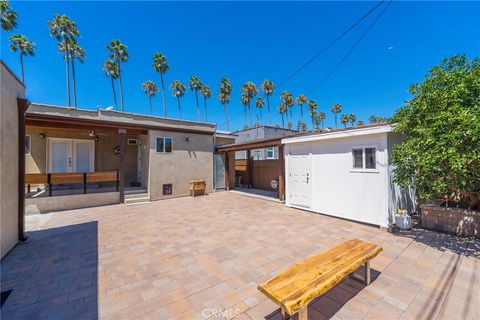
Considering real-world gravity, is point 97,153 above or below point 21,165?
above

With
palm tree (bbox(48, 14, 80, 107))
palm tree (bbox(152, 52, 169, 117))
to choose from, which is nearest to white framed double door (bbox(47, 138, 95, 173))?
palm tree (bbox(48, 14, 80, 107))

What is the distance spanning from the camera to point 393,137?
17.5ft

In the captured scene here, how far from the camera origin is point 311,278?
80.2 inches

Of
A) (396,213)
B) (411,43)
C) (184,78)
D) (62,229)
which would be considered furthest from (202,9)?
(184,78)

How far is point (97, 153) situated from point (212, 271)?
1028 centimetres

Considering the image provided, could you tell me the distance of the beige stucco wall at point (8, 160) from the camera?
3693 mm

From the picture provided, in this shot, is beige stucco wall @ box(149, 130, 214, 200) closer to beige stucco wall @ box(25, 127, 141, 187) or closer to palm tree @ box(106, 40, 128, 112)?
beige stucco wall @ box(25, 127, 141, 187)

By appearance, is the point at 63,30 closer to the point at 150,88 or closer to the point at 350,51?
the point at 150,88

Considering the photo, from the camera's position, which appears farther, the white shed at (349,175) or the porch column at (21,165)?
the white shed at (349,175)

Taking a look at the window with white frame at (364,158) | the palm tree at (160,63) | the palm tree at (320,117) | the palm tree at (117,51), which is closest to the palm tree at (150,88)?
the palm tree at (160,63)

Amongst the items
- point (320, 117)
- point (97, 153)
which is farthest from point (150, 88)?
point (320, 117)

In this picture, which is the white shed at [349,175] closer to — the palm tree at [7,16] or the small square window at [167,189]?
the small square window at [167,189]

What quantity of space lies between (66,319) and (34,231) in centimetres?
475

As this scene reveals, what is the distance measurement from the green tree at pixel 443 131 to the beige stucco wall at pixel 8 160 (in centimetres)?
849
